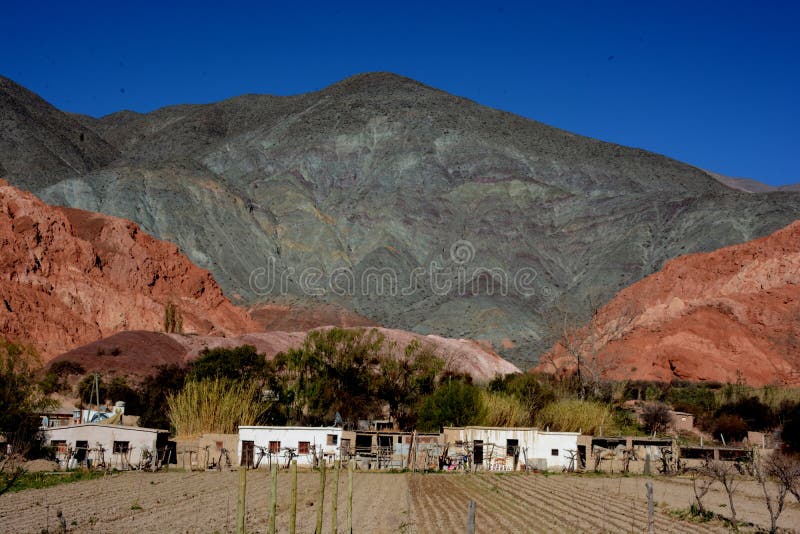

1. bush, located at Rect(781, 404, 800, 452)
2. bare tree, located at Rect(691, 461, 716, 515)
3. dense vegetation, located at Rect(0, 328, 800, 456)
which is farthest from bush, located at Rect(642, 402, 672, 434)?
bare tree, located at Rect(691, 461, 716, 515)

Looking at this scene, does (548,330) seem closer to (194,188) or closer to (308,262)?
(308,262)

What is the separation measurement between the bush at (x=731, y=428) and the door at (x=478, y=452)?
640 inches

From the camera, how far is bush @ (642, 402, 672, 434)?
49.3 metres

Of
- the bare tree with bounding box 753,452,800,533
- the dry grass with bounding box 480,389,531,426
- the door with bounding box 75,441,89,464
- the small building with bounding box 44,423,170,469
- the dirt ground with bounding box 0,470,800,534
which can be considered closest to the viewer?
the bare tree with bounding box 753,452,800,533

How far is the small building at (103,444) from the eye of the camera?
34781mm

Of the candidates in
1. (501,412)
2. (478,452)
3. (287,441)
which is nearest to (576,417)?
(501,412)

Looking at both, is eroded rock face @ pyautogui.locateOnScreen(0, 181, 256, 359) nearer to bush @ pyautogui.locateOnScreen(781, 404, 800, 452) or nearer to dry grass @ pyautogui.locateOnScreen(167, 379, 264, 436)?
dry grass @ pyautogui.locateOnScreen(167, 379, 264, 436)

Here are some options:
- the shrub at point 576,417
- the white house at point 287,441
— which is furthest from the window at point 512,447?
the shrub at point 576,417

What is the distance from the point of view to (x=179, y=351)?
2384 inches

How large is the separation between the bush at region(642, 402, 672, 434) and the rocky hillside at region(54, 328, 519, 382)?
13995mm

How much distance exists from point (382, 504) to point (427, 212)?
9267cm

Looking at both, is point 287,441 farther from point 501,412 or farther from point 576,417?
point 576,417

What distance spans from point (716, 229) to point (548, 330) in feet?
78.8

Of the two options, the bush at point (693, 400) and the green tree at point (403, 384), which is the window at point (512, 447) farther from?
the bush at point (693, 400)
